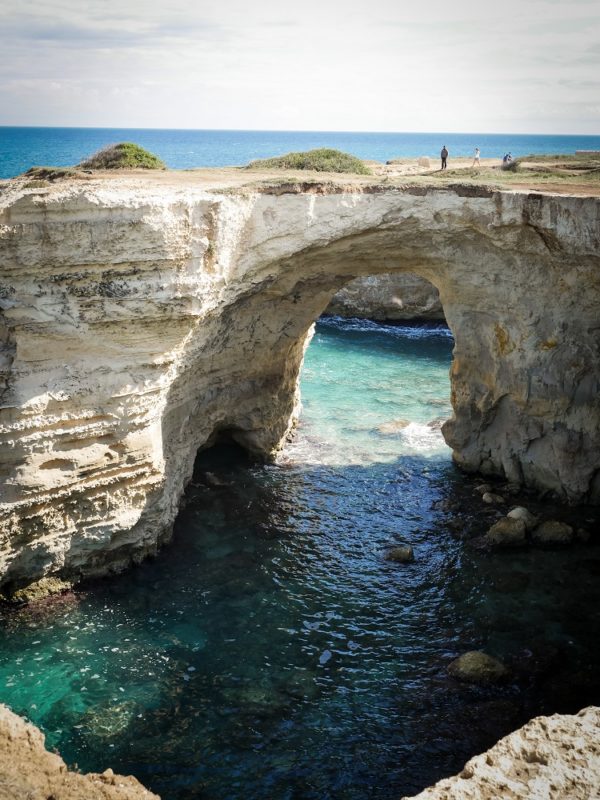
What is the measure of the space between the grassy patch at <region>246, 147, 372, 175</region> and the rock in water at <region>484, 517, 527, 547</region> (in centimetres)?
1147

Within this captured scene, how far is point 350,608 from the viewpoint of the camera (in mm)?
15375

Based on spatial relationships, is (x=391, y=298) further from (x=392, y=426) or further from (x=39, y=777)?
(x=39, y=777)

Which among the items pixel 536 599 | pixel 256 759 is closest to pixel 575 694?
pixel 536 599

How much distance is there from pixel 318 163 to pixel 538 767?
A: 18414 millimetres

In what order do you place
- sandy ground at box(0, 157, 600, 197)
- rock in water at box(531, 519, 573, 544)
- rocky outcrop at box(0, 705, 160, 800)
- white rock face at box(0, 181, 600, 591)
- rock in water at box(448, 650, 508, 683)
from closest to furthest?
rocky outcrop at box(0, 705, 160, 800) → rock in water at box(448, 650, 508, 683) → white rock face at box(0, 181, 600, 591) → sandy ground at box(0, 157, 600, 197) → rock in water at box(531, 519, 573, 544)

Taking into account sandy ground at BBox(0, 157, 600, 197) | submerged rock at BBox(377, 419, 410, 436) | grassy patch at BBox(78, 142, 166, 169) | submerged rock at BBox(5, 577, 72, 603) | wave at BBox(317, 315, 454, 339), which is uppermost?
grassy patch at BBox(78, 142, 166, 169)

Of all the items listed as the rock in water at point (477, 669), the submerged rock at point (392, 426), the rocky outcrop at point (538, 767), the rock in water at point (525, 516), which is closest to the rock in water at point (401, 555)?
the rock in water at point (525, 516)

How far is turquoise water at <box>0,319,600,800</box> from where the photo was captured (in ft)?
38.5

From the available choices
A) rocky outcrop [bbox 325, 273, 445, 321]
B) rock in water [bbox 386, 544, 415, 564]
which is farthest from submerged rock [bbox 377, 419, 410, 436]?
rocky outcrop [bbox 325, 273, 445, 321]

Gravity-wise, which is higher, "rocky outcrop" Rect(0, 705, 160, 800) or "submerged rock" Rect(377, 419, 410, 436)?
"submerged rock" Rect(377, 419, 410, 436)

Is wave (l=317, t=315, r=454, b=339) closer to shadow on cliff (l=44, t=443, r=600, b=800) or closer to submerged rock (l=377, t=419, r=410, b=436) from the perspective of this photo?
submerged rock (l=377, t=419, r=410, b=436)

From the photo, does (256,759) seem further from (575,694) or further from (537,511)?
(537,511)

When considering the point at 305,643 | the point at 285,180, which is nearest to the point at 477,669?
the point at 305,643

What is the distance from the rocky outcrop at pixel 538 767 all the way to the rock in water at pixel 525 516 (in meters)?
8.94
